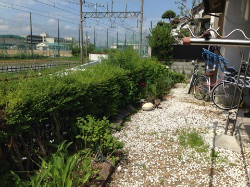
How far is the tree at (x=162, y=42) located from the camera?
14.5m

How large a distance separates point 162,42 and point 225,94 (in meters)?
9.41

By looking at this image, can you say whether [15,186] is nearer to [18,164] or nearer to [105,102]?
[18,164]

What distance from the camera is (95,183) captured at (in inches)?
102

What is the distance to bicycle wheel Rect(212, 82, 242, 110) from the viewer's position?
591 centimetres

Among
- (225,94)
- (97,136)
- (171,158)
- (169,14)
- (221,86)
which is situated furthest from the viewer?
(169,14)

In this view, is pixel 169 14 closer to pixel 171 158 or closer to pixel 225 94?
pixel 225 94

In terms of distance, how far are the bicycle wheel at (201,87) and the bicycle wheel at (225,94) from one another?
1.65 ft

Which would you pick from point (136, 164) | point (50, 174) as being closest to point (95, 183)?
A: point (50, 174)

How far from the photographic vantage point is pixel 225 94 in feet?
19.4

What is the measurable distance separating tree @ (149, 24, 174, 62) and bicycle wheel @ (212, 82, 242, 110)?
868cm

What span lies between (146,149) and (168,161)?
505 mm

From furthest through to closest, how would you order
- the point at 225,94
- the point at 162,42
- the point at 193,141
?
1. the point at 162,42
2. the point at 225,94
3. the point at 193,141

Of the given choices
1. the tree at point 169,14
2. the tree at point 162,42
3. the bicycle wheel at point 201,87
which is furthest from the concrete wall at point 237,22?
→ the tree at point 169,14

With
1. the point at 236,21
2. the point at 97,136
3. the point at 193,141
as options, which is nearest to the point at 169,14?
the point at 236,21
